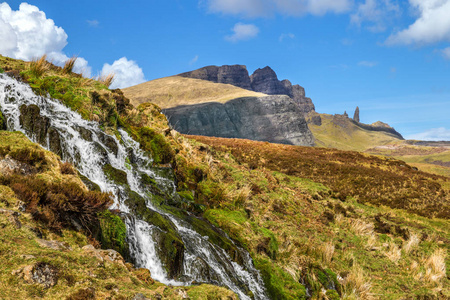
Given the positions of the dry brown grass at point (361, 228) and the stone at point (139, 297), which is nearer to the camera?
the stone at point (139, 297)

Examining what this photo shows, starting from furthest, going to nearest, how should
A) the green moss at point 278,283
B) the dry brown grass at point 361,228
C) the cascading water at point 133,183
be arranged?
→ the dry brown grass at point 361,228
the green moss at point 278,283
the cascading water at point 133,183

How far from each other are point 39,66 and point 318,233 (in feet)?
53.4

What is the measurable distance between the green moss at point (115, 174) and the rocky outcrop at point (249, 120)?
121 m

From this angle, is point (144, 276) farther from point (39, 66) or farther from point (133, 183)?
point (39, 66)

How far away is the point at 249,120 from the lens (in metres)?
144

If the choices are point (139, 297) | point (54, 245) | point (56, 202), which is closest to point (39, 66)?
point (56, 202)

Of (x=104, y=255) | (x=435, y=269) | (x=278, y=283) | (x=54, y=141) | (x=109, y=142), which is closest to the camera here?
(x=104, y=255)

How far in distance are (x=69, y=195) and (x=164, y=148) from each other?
316 inches

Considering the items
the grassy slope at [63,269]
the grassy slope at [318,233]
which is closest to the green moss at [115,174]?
the grassy slope at [318,233]

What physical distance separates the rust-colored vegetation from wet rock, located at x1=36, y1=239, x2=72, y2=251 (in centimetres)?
2086

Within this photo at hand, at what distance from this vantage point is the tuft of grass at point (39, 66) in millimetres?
13238

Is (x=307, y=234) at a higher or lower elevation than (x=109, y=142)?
lower

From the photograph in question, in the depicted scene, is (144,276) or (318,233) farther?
(318,233)

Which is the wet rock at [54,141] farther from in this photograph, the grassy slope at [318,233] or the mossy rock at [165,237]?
the grassy slope at [318,233]
